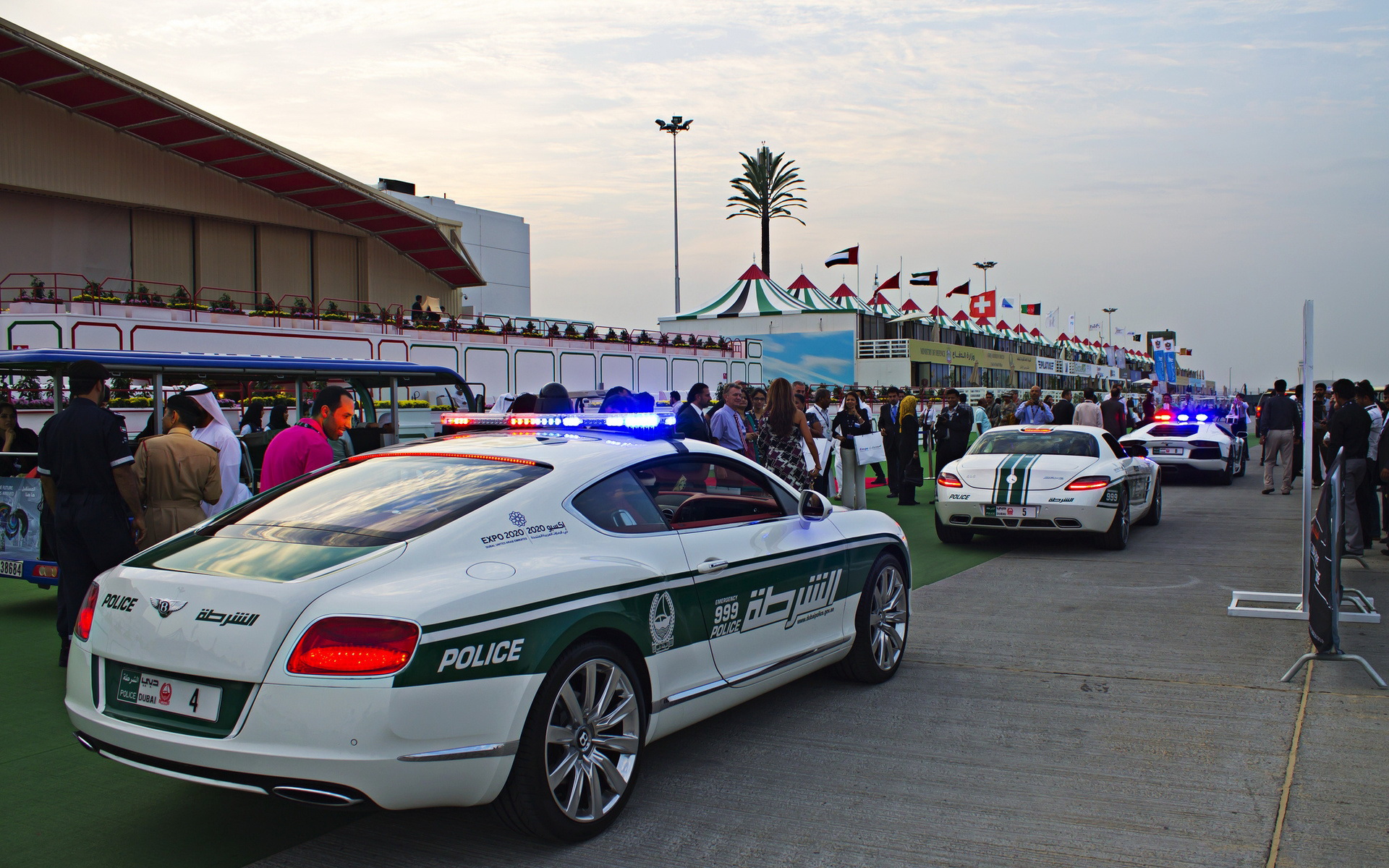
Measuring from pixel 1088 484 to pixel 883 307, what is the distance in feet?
181

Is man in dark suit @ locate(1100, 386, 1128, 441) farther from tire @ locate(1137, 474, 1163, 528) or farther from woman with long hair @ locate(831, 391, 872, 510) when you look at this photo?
woman with long hair @ locate(831, 391, 872, 510)

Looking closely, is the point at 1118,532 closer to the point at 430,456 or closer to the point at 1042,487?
the point at 1042,487

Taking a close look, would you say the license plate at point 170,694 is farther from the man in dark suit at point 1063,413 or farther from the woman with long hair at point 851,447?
the man in dark suit at point 1063,413

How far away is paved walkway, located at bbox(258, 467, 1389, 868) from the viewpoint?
3.61 m

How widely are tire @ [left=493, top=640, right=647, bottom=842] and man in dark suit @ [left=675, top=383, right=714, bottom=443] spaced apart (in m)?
5.77

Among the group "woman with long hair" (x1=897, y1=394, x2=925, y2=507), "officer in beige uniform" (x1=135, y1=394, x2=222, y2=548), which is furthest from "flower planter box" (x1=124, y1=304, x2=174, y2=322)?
"officer in beige uniform" (x1=135, y1=394, x2=222, y2=548)

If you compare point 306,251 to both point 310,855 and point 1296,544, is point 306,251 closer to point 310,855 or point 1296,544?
point 1296,544

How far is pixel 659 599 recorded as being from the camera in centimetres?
405

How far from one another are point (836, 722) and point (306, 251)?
4278cm

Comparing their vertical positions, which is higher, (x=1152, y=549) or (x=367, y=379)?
(x=367, y=379)

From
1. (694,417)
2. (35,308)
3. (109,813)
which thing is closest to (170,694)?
(109,813)

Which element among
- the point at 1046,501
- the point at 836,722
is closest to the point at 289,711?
the point at 836,722

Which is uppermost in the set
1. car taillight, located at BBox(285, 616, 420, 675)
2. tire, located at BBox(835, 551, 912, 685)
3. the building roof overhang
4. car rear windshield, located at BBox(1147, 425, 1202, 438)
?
the building roof overhang

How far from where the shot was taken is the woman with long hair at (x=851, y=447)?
44.9ft
